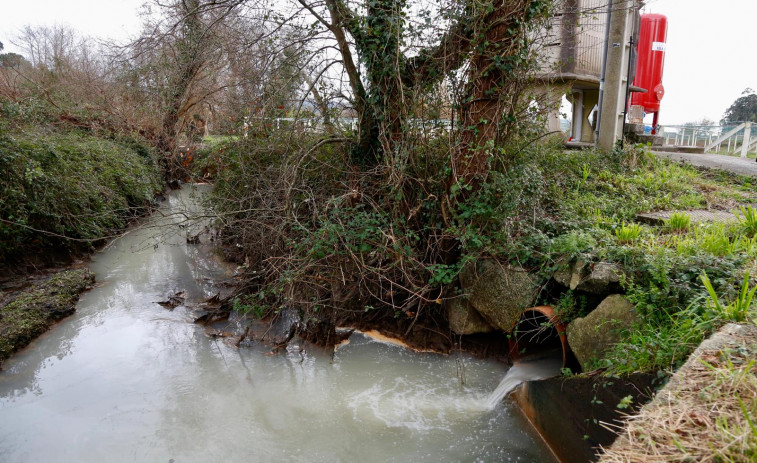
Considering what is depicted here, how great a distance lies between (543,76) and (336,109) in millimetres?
3122

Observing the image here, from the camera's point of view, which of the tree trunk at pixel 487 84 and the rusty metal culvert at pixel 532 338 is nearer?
the rusty metal culvert at pixel 532 338

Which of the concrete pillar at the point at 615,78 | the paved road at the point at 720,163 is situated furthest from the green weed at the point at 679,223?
the paved road at the point at 720,163

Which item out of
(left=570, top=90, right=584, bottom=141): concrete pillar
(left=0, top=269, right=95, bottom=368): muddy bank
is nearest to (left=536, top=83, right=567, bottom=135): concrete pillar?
(left=0, top=269, right=95, bottom=368): muddy bank

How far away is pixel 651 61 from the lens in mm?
12047

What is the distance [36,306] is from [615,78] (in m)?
10.2

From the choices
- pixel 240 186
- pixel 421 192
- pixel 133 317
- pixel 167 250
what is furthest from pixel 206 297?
pixel 421 192

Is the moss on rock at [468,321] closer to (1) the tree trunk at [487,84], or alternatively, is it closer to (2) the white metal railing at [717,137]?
(1) the tree trunk at [487,84]

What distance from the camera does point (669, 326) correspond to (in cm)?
380

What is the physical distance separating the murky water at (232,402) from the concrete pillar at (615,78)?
5.37 m

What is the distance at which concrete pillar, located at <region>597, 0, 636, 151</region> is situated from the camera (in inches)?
336

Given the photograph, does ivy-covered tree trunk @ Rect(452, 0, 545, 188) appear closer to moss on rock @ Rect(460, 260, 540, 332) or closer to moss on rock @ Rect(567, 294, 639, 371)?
moss on rock @ Rect(460, 260, 540, 332)

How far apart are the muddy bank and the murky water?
0.59 ft

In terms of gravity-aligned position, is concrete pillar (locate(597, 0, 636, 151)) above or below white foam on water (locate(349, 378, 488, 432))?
above

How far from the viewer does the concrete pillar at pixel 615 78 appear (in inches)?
336
